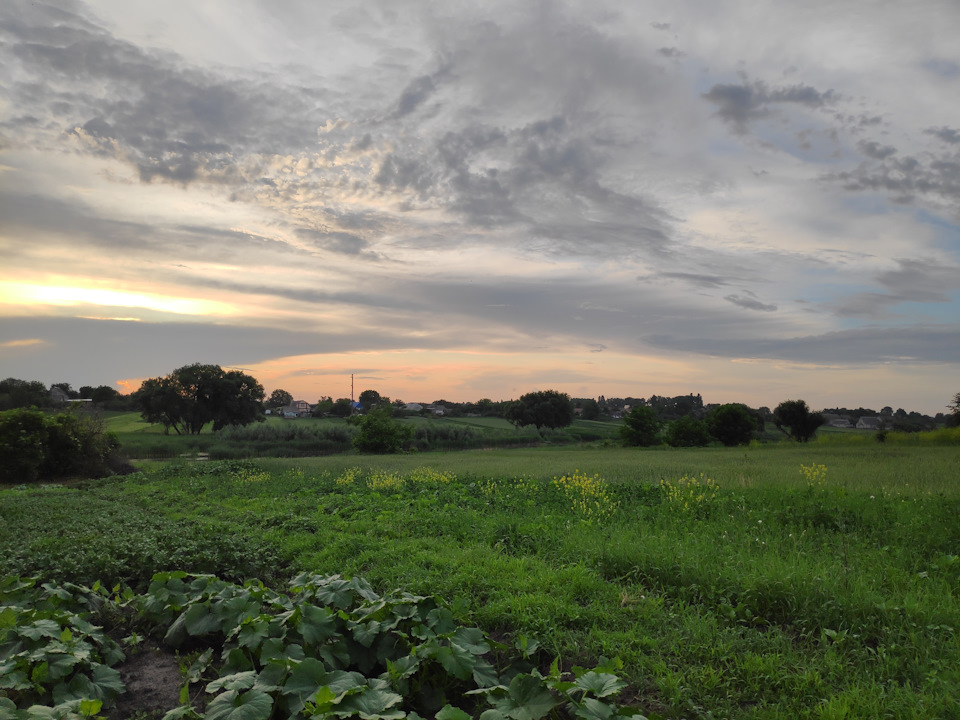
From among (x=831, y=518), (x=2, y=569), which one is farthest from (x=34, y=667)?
(x=831, y=518)

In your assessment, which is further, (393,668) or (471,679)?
(471,679)

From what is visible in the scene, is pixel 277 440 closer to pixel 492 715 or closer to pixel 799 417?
pixel 799 417

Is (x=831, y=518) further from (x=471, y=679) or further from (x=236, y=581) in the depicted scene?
(x=236, y=581)

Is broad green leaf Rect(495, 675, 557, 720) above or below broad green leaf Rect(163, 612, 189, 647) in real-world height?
above

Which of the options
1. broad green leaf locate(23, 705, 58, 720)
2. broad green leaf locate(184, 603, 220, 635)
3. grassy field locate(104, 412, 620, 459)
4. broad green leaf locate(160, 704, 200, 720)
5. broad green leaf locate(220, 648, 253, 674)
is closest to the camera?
broad green leaf locate(23, 705, 58, 720)

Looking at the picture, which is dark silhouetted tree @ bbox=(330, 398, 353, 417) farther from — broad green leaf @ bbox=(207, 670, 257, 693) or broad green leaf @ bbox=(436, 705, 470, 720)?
broad green leaf @ bbox=(436, 705, 470, 720)

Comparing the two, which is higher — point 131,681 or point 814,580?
point 814,580

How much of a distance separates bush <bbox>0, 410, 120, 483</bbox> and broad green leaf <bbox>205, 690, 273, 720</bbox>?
84.1ft

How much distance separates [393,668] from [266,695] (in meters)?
0.81

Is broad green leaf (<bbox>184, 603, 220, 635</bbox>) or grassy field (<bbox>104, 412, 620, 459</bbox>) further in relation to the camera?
grassy field (<bbox>104, 412, 620, 459</bbox>)

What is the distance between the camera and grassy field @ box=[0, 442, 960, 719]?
4.14 m

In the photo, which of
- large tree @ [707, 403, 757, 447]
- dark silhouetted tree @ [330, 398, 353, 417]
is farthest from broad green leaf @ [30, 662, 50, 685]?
dark silhouetted tree @ [330, 398, 353, 417]

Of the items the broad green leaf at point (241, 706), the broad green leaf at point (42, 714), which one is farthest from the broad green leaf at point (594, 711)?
the broad green leaf at point (42, 714)

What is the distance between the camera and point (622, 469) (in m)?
15.3
